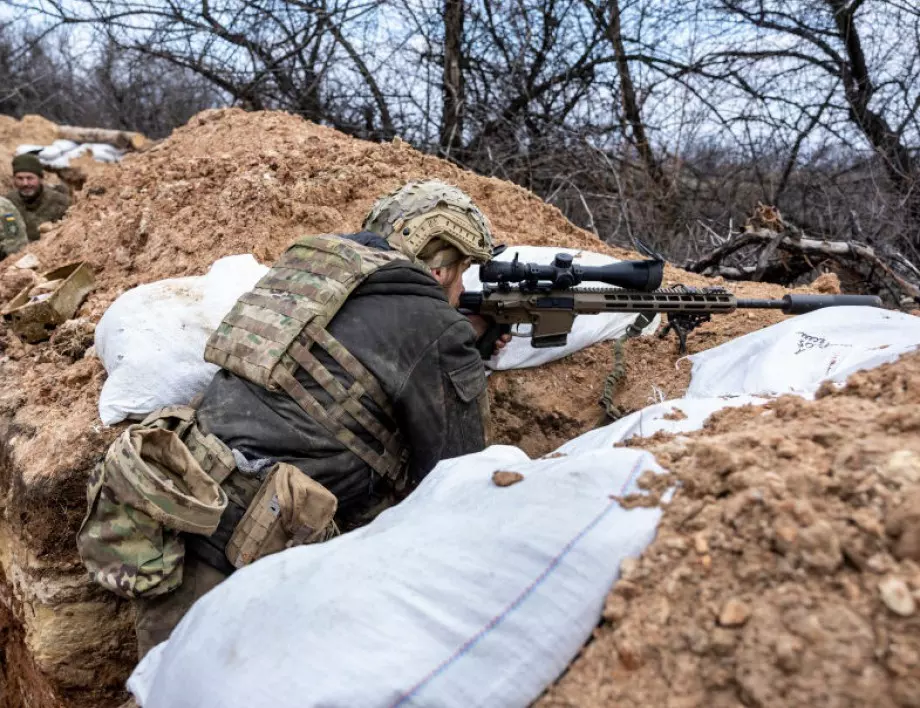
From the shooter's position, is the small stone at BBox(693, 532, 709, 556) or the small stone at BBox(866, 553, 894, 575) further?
the small stone at BBox(693, 532, 709, 556)

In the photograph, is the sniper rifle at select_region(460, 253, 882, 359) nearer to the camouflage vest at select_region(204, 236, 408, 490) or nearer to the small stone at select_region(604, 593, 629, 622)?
the camouflage vest at select_region(204, 236, 408, 490)

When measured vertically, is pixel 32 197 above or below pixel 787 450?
above

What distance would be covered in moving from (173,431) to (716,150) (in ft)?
21.5

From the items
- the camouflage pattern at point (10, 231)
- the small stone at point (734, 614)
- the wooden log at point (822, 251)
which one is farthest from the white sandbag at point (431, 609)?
the camouflage pattern at point (10, 231)

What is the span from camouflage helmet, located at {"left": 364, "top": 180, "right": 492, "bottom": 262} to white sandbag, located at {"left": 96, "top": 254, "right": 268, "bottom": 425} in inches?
28.8

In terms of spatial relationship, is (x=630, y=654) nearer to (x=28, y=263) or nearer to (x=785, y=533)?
(x=785, y=533)

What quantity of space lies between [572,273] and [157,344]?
1589 mm

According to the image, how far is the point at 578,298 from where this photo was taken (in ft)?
9.04

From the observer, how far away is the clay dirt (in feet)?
3.21

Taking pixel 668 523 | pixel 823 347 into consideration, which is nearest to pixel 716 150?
pixel 823 347

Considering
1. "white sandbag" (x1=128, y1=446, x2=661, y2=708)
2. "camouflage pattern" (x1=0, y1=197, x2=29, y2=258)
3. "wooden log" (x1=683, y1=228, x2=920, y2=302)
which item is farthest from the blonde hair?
"camouflage pattern" (x1=0, y1=197, x2=29, y2=258)

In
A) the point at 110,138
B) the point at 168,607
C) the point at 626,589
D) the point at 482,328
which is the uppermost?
the point at 110,138

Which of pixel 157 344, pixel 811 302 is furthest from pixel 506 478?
pixel 811 302

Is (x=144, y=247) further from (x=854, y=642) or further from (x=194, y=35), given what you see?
(x=194, y=35)
